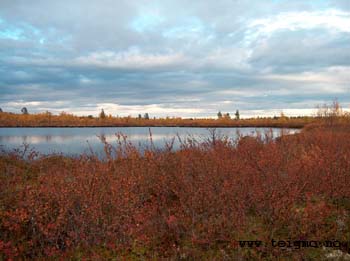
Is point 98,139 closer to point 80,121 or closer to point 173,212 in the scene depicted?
point 173,212

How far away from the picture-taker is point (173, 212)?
708 cm

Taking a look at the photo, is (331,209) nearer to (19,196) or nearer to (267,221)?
(267,221)

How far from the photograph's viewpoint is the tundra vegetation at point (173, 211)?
5656mm

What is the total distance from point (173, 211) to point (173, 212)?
0.03 m

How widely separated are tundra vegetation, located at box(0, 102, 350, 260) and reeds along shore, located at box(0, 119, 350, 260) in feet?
0.07

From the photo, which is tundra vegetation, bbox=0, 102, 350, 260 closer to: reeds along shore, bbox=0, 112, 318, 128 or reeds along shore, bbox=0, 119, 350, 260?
reeds along shore, bbox=0, 119, 350, 260

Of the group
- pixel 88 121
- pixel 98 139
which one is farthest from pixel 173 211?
pixel 88 121

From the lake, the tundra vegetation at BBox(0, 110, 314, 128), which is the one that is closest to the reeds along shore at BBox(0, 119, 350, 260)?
the lake

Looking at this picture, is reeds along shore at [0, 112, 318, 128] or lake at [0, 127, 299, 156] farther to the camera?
reeds along shore at [0, 112, 318, 128]

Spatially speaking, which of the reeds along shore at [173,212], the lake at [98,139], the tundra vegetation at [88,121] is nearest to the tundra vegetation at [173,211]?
the reeds along shore at [173,212]

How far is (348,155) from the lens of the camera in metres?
10.0

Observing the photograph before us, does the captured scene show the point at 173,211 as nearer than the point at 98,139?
Yes

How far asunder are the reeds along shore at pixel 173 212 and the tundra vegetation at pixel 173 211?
2cm

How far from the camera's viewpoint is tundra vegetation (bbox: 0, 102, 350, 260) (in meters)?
5.66
